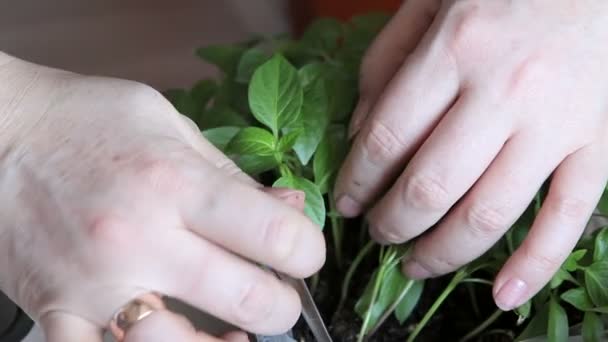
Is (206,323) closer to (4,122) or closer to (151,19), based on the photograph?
(4,122)

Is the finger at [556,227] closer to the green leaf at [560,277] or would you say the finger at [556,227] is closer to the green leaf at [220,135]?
the green leaf at [560,277]

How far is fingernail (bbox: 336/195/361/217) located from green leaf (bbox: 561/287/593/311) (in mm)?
146

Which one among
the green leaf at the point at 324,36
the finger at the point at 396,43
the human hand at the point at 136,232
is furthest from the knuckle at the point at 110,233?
the green leaf at the point at 324,36

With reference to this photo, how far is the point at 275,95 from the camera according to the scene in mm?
498

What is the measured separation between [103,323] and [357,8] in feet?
3.06

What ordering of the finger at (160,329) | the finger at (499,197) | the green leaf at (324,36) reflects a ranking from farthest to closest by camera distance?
the green leaf at (324,36) < the finger at (499,197) < the finger at (160,329)

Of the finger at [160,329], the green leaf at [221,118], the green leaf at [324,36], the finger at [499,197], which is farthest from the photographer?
the green leaf at [324,36]

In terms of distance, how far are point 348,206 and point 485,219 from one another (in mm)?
104

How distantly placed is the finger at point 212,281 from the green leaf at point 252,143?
112mm

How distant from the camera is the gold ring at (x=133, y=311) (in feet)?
1.17

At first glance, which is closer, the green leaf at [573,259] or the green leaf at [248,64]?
the green leaf at [573,259]

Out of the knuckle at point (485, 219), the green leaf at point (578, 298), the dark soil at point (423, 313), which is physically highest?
the knuckle at point (485, 219)

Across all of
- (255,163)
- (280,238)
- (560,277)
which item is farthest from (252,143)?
(560,277)

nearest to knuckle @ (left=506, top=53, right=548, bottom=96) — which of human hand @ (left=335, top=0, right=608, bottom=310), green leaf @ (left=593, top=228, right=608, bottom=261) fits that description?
human hand @ (left=335, top=0, right=608, bottom=310)
